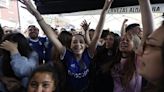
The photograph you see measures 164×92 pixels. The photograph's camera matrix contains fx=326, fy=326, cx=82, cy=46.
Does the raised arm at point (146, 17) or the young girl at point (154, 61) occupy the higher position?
the raised arm at point (146, 17)

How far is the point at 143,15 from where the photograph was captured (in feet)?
6.07

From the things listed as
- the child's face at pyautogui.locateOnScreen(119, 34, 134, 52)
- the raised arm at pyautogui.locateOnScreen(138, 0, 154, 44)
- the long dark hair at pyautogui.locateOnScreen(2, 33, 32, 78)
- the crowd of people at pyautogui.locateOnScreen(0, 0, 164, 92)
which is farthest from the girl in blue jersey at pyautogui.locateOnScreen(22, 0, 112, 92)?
the raised arm at pyautogui.locateOnScreen(138, 0, 154, 44)

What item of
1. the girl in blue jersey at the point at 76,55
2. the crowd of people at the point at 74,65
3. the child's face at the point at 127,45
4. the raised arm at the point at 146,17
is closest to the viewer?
the raised arm at the point at 146,17

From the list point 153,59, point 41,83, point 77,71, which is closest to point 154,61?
point 153,59

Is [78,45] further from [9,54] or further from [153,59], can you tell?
[153,59]

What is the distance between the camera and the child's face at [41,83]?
214 cm

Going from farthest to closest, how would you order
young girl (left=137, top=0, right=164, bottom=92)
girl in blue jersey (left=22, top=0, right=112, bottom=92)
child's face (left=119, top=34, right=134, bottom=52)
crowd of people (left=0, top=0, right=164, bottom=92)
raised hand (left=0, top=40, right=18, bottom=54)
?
girl in blue jersey (left=22, top=0, right=112, bottom=92) < child's face (left=119, top=34, right=134, bottom=52) < raised hand (left=0, top=40, right=18, bottom=54) < crowd of people (left=0, top=0, right=164, bottom=92) < young girl (left=137, top=0, right=164, bottom=92)

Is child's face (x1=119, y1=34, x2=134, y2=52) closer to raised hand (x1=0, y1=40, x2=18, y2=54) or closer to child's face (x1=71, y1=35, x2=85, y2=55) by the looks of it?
child's face (x1=71, y1=35, x2=85, y2=55)

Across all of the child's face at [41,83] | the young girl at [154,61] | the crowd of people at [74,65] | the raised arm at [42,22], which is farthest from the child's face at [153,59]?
the raised arm at [42,22]

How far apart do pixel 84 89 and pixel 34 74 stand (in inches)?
47.7

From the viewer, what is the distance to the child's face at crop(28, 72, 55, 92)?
7.04ft

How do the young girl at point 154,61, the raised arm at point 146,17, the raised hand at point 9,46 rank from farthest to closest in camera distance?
the raised hand at point 9,46 < the raised arm at point 146,17 < the young girl at point 154,61

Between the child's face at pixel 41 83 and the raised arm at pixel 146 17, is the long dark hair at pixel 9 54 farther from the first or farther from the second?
the raised arm at pixel 146 17

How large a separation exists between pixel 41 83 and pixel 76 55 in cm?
135
